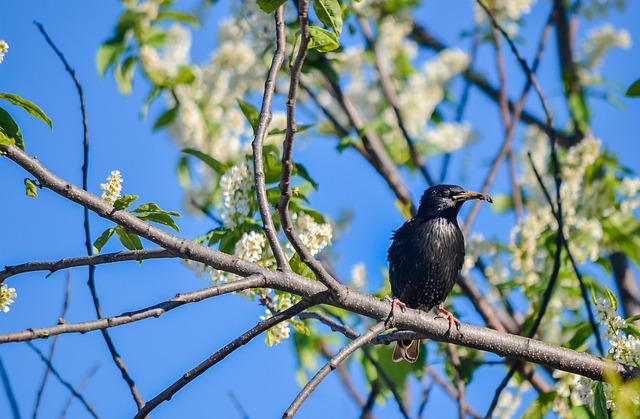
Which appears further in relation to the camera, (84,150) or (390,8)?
(390,8)

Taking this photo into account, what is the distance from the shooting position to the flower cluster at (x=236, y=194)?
3.90 meters

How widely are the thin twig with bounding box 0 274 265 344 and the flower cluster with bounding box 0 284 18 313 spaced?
0.41m

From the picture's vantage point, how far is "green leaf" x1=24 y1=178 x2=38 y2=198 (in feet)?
8.65

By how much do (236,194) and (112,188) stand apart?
127 cm

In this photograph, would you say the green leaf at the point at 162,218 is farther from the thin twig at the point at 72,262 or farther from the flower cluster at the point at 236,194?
the flower cluster at the point at 236,194

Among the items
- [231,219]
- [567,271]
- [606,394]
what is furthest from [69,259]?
[567,271]

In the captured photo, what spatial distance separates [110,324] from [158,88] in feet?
14.5

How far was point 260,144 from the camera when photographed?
9.45ft

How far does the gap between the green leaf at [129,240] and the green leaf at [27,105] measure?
45 centimetres

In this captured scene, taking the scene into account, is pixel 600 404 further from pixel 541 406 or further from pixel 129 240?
pixel 129 240

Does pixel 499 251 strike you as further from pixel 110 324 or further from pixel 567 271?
pixel 110 324

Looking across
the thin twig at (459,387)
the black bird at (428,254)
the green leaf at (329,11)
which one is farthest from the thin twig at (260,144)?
the black bird at (428,254)

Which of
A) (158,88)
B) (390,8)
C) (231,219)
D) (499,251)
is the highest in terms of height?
(390,8)

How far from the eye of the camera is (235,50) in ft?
23.5
